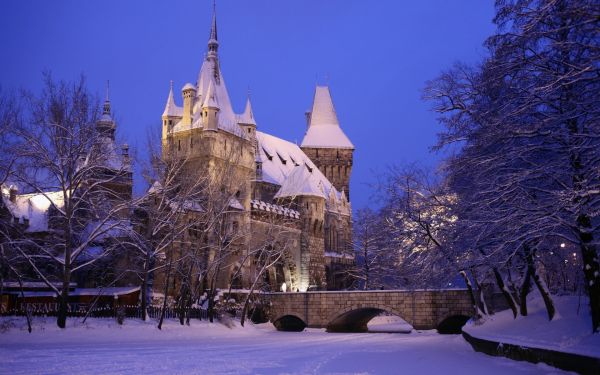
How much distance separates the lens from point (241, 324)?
36.1 metres

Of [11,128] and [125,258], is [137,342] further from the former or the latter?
[125,258]

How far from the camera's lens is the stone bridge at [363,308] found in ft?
123

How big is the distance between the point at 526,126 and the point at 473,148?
9.13ft

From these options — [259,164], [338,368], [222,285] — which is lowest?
[338,368]

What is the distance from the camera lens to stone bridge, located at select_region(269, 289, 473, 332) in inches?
1479

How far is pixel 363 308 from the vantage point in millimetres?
40594

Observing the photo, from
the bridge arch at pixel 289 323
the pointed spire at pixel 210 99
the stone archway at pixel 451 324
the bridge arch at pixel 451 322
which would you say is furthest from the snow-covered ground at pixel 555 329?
the pointed spire at pixel 210 99

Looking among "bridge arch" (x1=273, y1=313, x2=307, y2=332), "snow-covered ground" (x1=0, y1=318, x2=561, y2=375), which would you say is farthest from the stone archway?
"snow-covered ground" (x1=0, y1=318, x2=561, y2=375)

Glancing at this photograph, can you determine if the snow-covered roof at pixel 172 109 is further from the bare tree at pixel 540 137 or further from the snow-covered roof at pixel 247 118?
the bare tree at pixel 540 137

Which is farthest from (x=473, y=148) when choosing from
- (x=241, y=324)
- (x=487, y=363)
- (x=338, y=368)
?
(x=241, y=324)

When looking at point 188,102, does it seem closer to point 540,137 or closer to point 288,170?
point 288,170

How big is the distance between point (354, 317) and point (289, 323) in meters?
5.01

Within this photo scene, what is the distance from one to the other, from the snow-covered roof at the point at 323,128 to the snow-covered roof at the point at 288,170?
3.62m

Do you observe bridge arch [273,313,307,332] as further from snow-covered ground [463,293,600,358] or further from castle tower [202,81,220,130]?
snow-covered ground [463,293,600,358]
